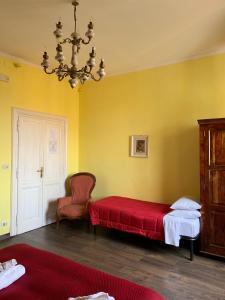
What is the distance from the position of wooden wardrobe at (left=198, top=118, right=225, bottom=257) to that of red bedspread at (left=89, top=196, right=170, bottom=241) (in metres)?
0.61

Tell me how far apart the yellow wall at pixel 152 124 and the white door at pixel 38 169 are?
67cm

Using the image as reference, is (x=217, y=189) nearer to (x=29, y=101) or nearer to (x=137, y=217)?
(x=137, y=217)

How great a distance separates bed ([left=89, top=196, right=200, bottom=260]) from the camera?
3.16 metres

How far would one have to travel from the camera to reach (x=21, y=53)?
3.87 meters

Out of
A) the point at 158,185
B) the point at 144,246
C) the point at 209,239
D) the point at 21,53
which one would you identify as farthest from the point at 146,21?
the point at 144,246

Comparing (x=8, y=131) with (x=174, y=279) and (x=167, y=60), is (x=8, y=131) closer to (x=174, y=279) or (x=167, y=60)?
(x=167, y=60)

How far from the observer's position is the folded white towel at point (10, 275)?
5.20ft

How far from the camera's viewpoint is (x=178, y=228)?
317cm

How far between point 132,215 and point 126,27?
8.71 ft

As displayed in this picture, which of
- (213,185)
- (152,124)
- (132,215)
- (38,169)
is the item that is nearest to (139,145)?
(152,124)

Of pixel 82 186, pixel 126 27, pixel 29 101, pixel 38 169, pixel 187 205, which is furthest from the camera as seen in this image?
pixel 82 186

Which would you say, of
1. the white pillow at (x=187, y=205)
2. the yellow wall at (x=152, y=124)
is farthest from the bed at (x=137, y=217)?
the yellow wall at (x=152, y=124)

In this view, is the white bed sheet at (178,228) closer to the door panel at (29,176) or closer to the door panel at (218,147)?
the door panel at (218,147)

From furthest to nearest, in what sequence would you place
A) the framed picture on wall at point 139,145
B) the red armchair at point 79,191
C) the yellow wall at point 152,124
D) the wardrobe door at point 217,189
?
the red armchair at point 79,191 → the framed picture on wall at point 139,145 → the yellow wall at point 152,124 → the wardrobe door at point 217,189
